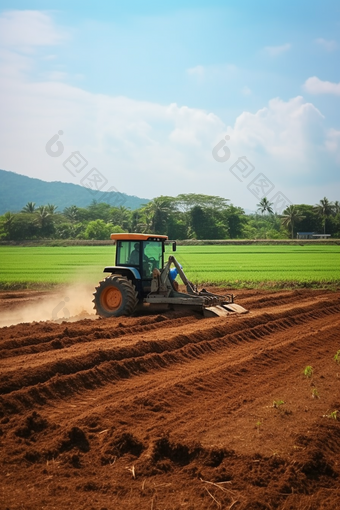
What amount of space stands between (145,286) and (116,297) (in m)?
0.82

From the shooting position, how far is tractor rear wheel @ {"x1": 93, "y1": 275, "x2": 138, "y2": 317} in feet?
45.8

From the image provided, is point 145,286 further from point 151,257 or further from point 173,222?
point 173,222

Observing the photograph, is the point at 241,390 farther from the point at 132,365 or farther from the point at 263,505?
the point at 263,505

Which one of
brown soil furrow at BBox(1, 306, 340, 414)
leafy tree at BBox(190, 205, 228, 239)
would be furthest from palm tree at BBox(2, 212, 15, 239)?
brown soil furrow at BBox(1, 306, 340, 414)

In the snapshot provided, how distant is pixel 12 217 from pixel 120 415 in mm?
69456

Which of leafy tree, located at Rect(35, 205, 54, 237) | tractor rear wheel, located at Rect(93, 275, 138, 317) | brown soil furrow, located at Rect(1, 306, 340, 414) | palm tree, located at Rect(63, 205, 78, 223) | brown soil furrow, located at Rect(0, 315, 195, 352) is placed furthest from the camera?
palm tree, located at Rect(63, 205, 78, 223)

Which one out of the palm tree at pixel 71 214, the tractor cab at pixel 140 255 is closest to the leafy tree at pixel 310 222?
the palm tree at pixel 71 214

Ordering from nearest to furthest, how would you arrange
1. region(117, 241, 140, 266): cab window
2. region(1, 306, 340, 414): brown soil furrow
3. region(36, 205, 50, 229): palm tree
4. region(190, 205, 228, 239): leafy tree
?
1. region(1, 306, 340, 414): brown soil furrow
2. region(117, 241, 140, 266): cab window
3. region(36, 205, 50, 229): palm tree
4. region(190, 205, 228, 239): leafy tree

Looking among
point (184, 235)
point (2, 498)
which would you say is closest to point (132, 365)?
point (2, 498)

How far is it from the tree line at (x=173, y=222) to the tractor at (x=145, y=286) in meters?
60.8

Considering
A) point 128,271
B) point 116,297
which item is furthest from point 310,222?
point 116,297

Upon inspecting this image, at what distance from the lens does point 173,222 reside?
8450 centimetres

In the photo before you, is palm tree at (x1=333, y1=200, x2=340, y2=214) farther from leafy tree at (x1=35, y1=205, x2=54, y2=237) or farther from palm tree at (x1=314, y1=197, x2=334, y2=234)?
leafy tree at (x1=35, y1=205, x2=54, y2=237)

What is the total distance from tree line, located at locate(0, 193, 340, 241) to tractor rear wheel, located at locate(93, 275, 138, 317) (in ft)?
199
